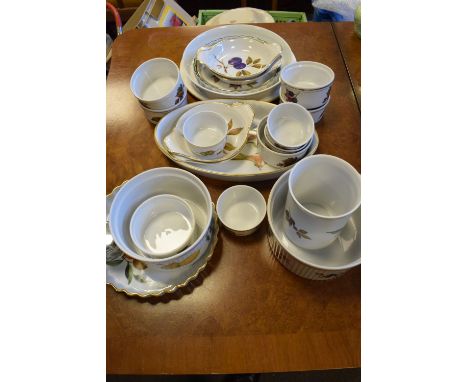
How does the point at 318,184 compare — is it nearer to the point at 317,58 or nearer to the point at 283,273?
the point at 283,273

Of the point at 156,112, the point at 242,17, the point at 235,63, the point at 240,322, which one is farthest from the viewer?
the point at 242,17

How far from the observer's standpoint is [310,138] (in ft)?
1.98

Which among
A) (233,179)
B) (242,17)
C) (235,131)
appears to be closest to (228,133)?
(235,131)

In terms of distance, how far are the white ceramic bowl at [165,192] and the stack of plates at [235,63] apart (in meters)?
0.29

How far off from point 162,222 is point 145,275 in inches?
4.0

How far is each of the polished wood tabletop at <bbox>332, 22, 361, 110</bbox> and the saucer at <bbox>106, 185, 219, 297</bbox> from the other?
55 centimetres

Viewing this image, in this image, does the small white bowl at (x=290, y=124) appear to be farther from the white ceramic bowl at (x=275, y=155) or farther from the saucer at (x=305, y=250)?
the saucer at (x=305, y=250)

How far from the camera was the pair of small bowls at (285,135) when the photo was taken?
609 mm

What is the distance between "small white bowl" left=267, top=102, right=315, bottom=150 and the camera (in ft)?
2.06

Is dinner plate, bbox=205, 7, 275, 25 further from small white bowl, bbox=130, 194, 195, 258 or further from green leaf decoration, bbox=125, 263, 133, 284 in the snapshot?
green leaf decoration, bbox=125, 263, 133, 284

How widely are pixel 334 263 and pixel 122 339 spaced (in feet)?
1.25

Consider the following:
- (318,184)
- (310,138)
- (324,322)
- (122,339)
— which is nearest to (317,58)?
(310,138)

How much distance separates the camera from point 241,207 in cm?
62

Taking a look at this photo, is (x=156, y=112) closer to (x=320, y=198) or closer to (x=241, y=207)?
(x=241, y=207)
